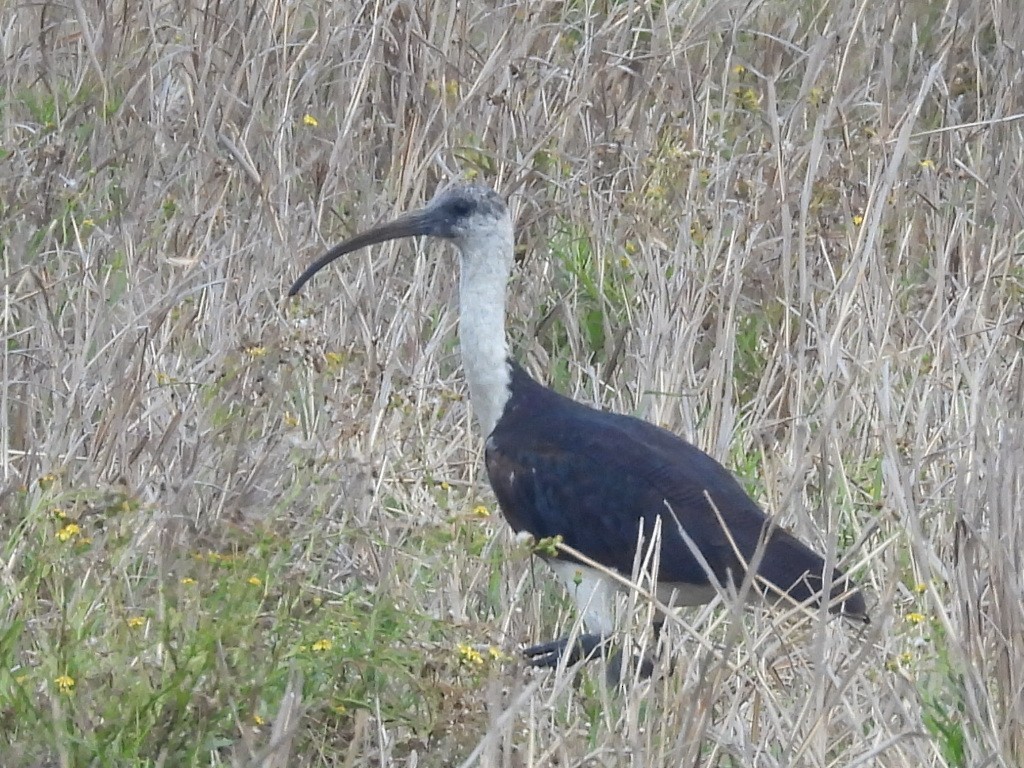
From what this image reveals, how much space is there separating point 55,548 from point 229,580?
0.28 meters

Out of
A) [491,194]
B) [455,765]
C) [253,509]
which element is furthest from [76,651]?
[491,194]

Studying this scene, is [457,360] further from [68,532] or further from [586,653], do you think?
[68,532]

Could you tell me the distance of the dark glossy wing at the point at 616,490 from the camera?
4.01 m

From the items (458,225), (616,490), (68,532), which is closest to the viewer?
(68,532)

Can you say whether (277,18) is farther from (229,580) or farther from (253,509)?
(229,580)

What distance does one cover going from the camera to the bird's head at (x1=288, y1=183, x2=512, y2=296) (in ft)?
15.1

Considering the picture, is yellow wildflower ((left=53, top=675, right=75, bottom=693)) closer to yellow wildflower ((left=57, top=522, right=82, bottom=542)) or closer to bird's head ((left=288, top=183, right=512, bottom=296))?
yellow wildflower ((left=57, top=522, right=82, bottom=542))

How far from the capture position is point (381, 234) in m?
4.65

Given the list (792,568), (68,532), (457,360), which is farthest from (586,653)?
(457,360)

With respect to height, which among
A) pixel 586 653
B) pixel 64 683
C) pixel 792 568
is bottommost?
pixel 586 653

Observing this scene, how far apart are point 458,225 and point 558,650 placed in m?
1.24

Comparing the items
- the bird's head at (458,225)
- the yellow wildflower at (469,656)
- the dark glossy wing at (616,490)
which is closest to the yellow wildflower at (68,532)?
the yellow wildflower at (469,656)

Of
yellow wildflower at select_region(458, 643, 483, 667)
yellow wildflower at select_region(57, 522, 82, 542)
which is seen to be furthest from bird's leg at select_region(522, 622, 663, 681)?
yellow wildflower at select_region(57, 522, 82, 542)

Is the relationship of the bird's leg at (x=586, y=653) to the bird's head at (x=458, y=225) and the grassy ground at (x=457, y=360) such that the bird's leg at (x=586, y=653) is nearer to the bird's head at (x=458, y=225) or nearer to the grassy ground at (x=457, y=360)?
the grassy ground at (x=457, y=360)
